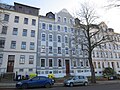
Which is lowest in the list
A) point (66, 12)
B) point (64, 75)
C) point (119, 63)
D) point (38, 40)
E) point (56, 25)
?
point (64, 75)

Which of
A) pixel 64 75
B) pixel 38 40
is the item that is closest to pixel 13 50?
pixel 38 40

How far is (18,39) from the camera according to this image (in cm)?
3098

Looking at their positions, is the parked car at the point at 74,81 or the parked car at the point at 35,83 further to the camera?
the parked car at the point at 74,81

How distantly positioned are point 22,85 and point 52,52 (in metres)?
18.7

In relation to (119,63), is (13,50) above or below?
above

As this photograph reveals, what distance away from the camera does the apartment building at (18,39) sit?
29008 mm

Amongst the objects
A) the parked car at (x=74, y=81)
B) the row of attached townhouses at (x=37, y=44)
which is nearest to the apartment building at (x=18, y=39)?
the row of attached townhouses at (x=37, y=44)

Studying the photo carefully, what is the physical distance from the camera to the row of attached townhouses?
29516mm

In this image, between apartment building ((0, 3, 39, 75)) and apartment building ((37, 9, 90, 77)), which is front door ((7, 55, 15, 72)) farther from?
apartment building ((37, 9, 90, 77))

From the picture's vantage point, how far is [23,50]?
31.0m

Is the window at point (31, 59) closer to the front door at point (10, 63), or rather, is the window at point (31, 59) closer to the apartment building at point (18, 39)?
the apartment building at point (18, 39)

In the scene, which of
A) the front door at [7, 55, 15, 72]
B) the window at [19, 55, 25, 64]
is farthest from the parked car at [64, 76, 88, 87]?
the front door at [7, 55, 15, 72]

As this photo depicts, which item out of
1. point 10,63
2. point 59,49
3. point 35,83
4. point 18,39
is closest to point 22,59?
point 10,63

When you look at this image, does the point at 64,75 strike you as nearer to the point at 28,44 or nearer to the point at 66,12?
the point at 28,44
